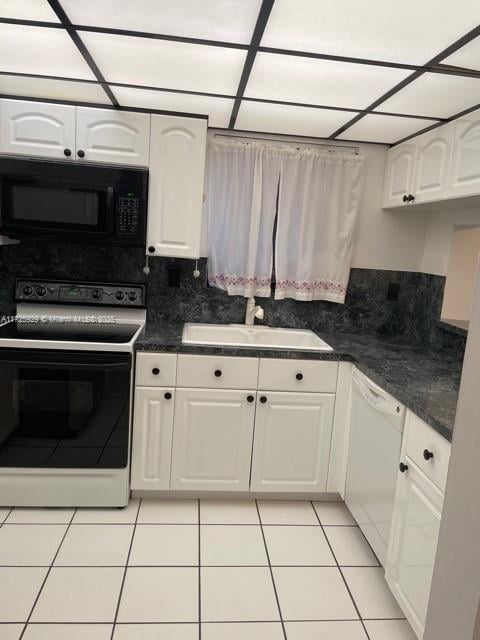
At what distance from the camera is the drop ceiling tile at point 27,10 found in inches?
55.4

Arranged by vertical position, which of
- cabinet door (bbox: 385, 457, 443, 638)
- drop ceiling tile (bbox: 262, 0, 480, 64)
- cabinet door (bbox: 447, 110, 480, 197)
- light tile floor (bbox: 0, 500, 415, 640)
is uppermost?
drop ceiling tile (bbox: 262, 0, 480, 64)

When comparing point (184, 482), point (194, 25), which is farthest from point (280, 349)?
point (194, 25)

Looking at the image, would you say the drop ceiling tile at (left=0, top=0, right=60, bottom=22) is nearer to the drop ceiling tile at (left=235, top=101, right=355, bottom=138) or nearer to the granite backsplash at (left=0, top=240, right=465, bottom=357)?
the drop ceiling tile at (left=235, top=101, right=355, bottom=138)

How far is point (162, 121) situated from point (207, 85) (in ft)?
1.63

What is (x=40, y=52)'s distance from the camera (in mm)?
1780

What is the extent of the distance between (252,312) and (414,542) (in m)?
1.57

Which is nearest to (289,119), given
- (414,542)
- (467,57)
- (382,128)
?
(382,128)

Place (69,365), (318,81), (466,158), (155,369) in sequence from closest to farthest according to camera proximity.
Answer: (318,81), (466,158), (69,365), (155,369)

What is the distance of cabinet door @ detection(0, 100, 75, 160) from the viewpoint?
7.64 ft

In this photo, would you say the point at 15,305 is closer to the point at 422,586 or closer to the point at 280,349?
the point at 280,349

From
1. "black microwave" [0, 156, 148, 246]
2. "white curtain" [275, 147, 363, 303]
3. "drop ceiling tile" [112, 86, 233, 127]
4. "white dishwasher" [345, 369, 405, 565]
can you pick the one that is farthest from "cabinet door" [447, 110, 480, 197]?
"black microwave" [0, 156, 148, 246]

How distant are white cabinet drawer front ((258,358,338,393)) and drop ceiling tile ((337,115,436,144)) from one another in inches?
49.4

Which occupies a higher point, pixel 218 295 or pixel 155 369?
pixel 218 295

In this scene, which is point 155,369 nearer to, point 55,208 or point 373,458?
point 55,208
